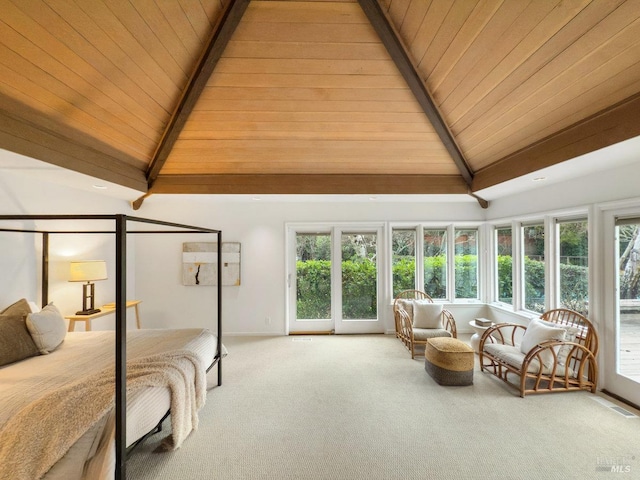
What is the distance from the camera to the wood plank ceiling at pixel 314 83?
6.38ft

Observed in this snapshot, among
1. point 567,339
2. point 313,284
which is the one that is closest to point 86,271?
point 313,284

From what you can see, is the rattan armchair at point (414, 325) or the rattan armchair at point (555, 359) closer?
the rattan armchair at point (555, 359)

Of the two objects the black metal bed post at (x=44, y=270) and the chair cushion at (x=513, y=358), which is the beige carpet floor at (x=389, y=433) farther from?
the black metal bed post at (x=44, y=270)

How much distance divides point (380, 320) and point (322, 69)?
13.0ft

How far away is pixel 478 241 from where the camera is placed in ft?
16.8

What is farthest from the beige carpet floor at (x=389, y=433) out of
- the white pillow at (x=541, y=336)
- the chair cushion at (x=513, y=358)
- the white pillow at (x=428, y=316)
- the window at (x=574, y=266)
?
the window at (x=574, y=266)

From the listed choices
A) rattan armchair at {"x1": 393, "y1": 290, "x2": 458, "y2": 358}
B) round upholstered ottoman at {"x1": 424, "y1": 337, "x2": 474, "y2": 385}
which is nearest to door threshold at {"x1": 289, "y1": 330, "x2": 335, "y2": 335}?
rattan armchair at {"x1": 393, "y1": 290, "x2": 458, "y2": 358}

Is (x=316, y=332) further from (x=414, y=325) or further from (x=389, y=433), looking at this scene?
(x=389, y=433)

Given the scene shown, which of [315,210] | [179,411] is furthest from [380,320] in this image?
[179,411]

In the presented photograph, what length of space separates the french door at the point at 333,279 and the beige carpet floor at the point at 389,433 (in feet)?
5.12

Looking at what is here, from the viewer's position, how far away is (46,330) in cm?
245

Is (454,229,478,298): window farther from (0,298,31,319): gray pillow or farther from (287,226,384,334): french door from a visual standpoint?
(0,298,31,319): gray pillow

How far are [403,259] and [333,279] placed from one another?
1.32m

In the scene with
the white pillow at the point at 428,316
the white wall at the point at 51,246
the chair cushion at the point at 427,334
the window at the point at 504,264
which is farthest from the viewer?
the window at the point at 504,264
